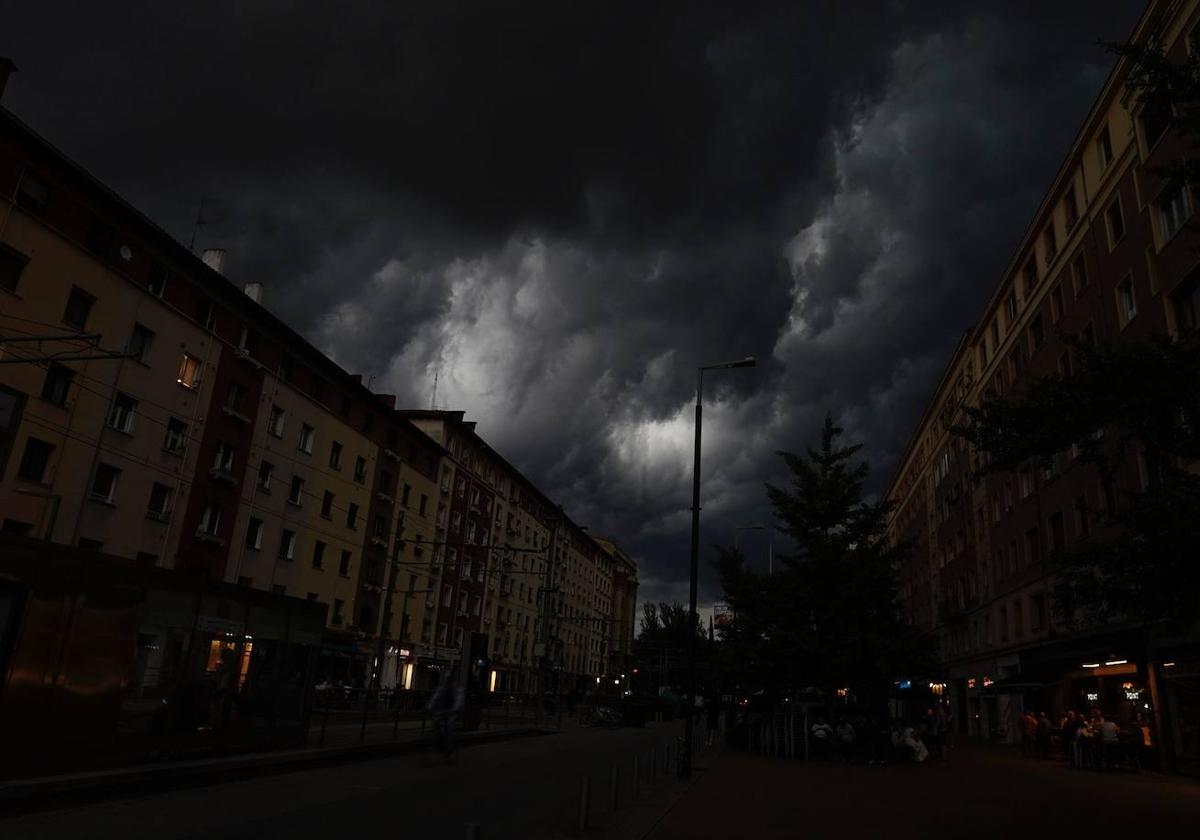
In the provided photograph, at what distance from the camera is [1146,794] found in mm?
16281

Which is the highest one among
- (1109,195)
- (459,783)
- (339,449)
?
(1109,195)

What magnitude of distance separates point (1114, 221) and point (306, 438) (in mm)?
36442

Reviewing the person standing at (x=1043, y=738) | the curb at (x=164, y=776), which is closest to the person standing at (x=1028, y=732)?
the person standing at (x=1043, y=738)

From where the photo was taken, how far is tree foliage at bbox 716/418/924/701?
26.4 metres

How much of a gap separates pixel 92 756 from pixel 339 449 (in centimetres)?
3340

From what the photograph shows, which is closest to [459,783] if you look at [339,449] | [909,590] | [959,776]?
[959,776]

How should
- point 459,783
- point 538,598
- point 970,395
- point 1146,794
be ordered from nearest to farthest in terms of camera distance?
point 459,783 < point 1146,794 < point 970,395 < point 538,598

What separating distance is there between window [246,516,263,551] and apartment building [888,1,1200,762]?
28864 mm

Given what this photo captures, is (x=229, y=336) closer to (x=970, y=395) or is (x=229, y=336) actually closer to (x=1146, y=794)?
(x=1146, y=794)

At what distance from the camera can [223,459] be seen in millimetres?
35156

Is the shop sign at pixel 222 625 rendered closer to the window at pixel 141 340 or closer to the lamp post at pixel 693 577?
the lamp post at pixel 693 577

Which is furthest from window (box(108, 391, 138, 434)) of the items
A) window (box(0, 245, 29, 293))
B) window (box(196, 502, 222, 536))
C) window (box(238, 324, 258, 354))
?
window (box(238, 324, 258, 354))

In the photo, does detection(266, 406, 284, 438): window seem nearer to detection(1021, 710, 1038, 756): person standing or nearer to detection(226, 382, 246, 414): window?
detection(226, 382, 246, 414): window

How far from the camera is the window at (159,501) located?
3056 cm
